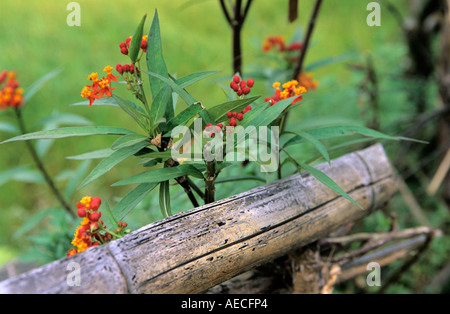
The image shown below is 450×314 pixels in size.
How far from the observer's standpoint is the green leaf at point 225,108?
672mm

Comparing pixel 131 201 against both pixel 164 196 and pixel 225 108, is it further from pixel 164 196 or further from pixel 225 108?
pixel 225 108

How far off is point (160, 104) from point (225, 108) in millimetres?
110

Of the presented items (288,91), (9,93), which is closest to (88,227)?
(288,91)

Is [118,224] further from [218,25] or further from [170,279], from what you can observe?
[218,25]

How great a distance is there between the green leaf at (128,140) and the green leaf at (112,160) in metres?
0.02

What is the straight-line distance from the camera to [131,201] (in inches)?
27.7

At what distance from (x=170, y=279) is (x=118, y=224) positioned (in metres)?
0.13

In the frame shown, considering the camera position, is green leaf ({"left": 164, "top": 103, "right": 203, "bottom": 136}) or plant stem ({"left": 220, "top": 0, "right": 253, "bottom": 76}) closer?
green leaf ({"left": 164, "top": 103, "right": 203, "bottom": 136})

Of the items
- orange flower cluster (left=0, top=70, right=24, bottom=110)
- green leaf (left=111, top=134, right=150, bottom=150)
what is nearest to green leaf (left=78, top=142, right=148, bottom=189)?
green leaf (left=111, top=134, right=150, bottom=150)

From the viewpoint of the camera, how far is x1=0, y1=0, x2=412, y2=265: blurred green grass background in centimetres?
208

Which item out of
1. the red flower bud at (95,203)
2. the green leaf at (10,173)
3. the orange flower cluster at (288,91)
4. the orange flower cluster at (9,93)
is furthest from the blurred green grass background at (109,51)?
the red flower bud at (95,203)

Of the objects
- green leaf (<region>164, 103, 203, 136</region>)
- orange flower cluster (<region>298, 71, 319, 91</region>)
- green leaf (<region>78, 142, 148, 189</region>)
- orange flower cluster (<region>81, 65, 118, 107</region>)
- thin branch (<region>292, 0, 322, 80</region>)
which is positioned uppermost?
thin branch (<region>292, 0, 322, 80</region>)

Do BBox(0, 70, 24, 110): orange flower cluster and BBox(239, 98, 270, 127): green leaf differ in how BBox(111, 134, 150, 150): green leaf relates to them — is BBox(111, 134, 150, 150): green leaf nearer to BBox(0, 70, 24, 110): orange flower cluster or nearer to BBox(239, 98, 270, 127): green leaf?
BBox(239, 98, 270, 127): green leaf

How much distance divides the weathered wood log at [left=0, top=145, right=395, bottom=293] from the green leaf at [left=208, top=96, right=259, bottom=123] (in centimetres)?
15
